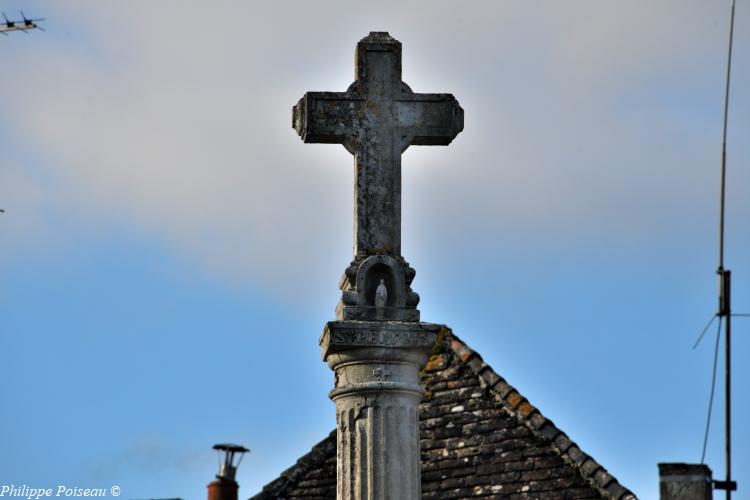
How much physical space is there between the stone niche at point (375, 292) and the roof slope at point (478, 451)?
6.67 metres

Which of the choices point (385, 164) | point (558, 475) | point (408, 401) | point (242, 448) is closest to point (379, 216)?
point (385, 164)

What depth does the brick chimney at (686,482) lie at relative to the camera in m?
16.0

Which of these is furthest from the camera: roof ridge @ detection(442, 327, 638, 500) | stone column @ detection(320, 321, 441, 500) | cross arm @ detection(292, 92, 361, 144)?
roof ridge @ detection(442, 327, 638, 500)

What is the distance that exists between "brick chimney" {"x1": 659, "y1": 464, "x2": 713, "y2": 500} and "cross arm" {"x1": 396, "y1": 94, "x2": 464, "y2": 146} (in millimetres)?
4667

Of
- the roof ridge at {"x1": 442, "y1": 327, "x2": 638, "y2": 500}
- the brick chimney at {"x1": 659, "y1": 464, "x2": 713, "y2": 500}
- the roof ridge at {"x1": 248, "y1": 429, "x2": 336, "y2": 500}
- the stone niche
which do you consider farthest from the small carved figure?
the roof ridge at {"x1": 248, "y1": 429, "x2": 336, "y2": 500}

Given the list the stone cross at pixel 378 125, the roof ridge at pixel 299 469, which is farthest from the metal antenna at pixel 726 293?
the roof ridge at pixel 299 469

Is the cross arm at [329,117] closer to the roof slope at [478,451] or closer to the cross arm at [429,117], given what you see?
the cross arm at [429,117]

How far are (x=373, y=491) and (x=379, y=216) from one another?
1.63m

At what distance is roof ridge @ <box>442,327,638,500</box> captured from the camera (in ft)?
59.6

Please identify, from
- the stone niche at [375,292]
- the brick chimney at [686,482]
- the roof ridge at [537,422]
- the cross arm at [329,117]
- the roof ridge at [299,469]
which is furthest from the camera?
the roof ridge at [299,469]

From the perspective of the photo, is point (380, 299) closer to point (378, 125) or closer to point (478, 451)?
point (378, 125)

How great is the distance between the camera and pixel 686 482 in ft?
52.5

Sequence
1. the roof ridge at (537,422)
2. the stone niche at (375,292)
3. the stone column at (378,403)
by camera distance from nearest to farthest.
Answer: the stone column at (378,403), the stone niche at (375,292), the roof ridge at (537,422)

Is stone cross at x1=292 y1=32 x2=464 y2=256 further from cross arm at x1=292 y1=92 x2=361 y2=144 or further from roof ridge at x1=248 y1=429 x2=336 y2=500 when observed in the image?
roof ridge at x1=248 y1=429 x2=336 y2=500
